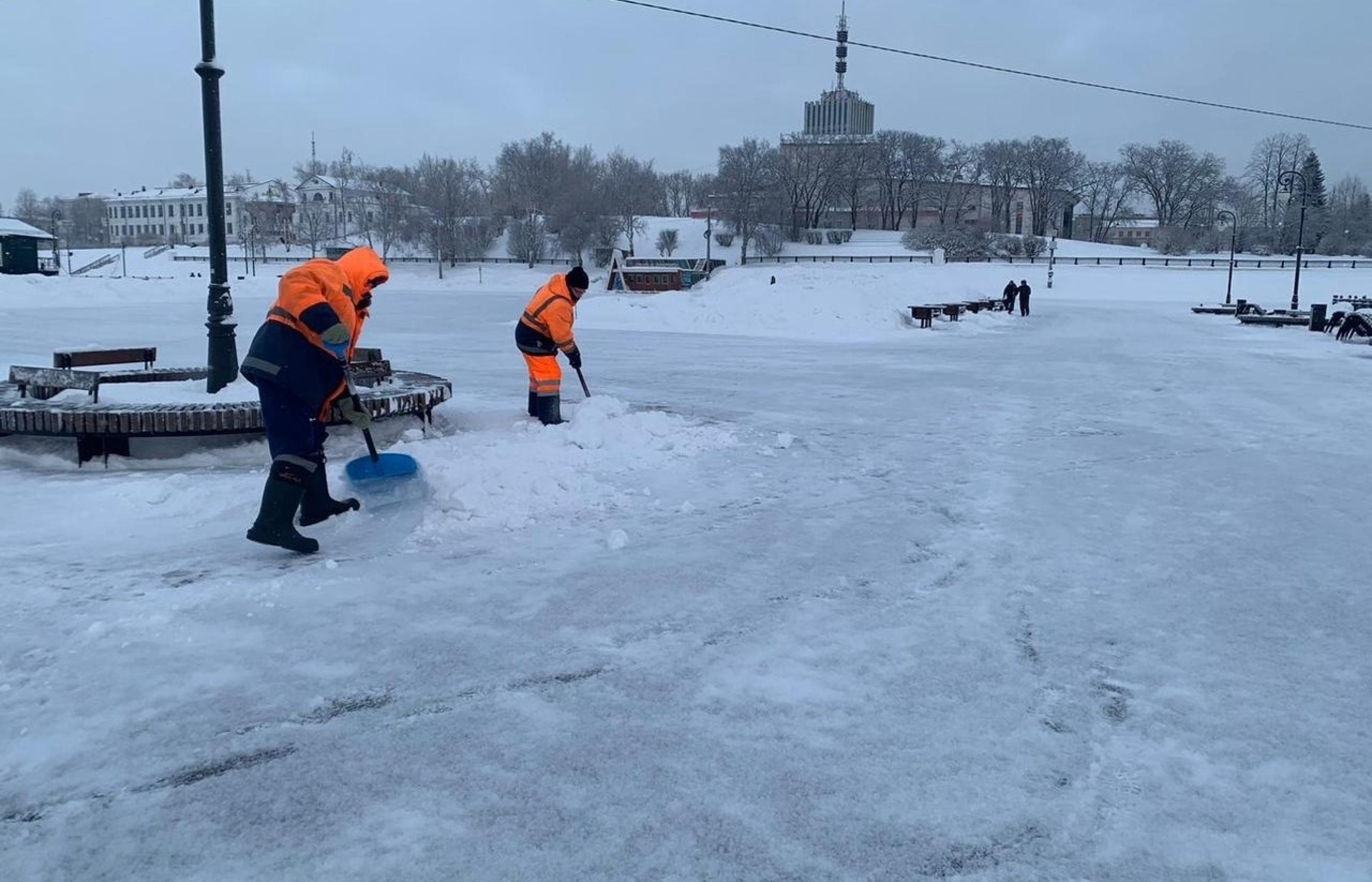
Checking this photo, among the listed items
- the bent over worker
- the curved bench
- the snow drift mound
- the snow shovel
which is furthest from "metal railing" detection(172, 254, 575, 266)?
the bent over worker

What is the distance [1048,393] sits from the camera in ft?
44.8

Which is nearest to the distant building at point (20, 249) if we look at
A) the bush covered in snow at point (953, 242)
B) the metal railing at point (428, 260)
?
the metal railing at point (428, 260)

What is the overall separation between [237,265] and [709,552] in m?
98.5

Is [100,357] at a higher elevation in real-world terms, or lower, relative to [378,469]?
higher

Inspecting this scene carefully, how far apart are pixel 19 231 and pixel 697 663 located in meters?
66.7

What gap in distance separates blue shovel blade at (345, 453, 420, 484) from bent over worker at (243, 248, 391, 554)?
22.7 inches

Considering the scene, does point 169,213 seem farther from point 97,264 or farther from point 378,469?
point 378,469

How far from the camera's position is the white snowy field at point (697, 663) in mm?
2945

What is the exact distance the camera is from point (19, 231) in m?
57.2

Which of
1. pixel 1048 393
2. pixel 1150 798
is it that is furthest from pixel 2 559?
pixel 1048 393

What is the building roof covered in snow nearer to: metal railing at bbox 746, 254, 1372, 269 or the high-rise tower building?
metal railing at bbox 746, 254, 1372, 269

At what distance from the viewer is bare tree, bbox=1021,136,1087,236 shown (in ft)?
357

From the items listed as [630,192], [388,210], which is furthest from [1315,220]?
[388,210]

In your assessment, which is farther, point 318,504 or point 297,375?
point 318,504
